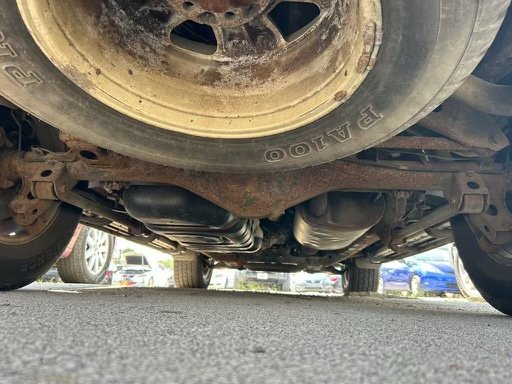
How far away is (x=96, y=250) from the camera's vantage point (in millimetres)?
4645

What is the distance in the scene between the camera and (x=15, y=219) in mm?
1738

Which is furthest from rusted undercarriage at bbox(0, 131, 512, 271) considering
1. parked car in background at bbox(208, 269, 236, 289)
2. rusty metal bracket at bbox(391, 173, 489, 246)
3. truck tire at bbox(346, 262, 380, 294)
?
parked car in background at bbox(208, 269, 236, 289)

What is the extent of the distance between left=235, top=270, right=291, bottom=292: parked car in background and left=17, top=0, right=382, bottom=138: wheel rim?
25.4ft

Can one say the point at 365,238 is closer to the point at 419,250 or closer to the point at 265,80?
the point at 419,250

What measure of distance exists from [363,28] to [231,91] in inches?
16.8

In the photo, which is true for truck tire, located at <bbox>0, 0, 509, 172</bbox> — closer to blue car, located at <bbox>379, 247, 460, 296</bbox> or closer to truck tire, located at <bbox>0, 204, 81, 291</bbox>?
truck tire, located at <bbox>0, 204, 81, 291</bbox>

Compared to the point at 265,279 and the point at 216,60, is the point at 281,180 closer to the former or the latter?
the point at 216,60

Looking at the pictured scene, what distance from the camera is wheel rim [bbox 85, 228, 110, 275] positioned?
14.4ft

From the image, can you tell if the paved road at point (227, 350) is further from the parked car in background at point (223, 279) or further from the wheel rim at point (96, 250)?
the parked car in background at point (223, 279)

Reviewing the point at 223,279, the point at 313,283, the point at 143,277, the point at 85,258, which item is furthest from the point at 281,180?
the point at 143,277

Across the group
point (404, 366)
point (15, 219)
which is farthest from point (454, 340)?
point (15, 219)

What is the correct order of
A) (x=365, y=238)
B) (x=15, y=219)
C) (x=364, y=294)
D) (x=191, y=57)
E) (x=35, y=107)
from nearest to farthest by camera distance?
(x=35, y=107) < (x=191, y=57) < (x=15, y=219) < (x=365, y=238) < (x=364, y=294)

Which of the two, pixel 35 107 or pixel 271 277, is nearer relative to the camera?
pixel 35 107

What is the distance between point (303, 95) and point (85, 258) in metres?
3.64
